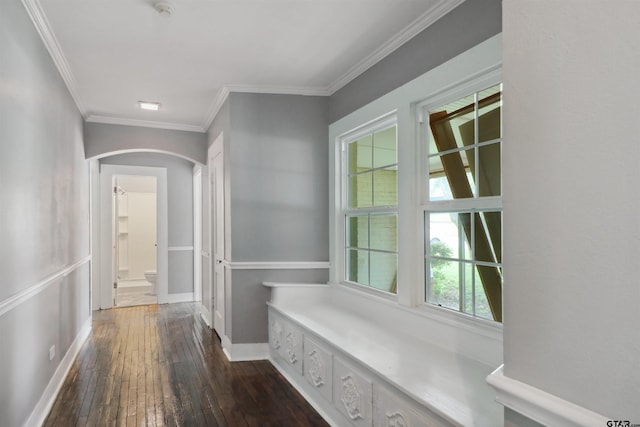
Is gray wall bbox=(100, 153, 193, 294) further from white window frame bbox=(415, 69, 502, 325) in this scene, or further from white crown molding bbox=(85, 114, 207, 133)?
white window frame bbox=(415, 69, 502, 325)

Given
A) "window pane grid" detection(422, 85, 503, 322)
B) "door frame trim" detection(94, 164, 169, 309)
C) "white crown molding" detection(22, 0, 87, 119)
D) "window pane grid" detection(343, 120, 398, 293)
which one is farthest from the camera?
"door frame trim" detection(94, 164, 169, 309)

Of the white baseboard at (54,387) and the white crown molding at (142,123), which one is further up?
the white crown molding at (142,123)

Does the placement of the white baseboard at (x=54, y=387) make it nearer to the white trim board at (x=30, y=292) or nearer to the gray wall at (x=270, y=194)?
the white trim board at (x=30, y=292)

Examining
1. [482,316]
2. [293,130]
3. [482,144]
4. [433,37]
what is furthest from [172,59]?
[482,316]

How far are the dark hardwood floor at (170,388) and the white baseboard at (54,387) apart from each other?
1.9 inches

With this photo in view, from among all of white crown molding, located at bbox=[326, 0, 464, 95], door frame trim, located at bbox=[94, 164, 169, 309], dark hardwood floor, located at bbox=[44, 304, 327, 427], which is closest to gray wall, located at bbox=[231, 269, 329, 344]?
dark hardwood floor, located at bbox=[44, 304, 327, 427]

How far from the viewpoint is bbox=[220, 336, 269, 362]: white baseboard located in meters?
3.85

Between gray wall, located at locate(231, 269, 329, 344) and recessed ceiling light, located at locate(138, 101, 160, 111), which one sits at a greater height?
recessed ceiling light, located at locate(138, 101, 160, 111)

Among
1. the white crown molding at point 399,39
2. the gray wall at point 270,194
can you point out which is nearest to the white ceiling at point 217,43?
the white crown molding at point 399,39

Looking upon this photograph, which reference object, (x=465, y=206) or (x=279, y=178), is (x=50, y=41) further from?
(x=465, y=206)

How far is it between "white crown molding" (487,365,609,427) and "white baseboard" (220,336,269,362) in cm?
307

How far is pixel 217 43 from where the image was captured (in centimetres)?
300

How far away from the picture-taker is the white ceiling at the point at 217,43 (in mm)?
2506

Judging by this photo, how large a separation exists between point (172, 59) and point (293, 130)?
1.23 m
